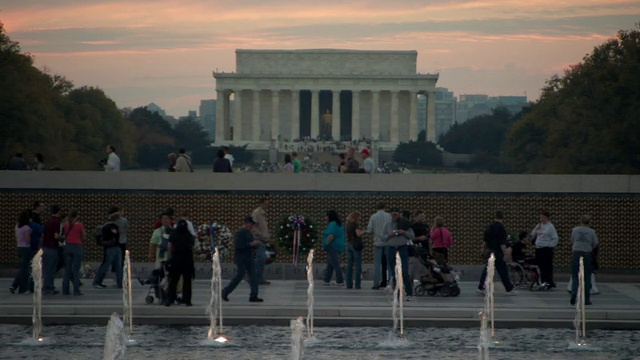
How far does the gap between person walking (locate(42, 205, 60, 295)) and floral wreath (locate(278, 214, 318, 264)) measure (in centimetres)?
614

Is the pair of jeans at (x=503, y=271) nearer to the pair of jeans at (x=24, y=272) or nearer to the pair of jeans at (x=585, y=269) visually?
the pair of jeans at (x=585, y=269)

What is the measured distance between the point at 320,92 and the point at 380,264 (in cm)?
9659

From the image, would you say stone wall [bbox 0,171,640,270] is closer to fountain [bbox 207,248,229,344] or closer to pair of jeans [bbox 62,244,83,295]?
pair of jeans [bbox 62,244,83,295]

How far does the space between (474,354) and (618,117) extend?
3770 centimetres

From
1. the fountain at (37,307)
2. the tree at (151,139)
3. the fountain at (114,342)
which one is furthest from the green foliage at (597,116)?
the fountain at (114,342)

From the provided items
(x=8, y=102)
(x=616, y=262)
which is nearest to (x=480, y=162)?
(x=8, y=102)

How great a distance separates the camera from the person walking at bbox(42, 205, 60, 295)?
2408cm

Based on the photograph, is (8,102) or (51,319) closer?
(51,319)

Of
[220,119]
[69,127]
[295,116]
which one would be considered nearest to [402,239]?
[69,127]

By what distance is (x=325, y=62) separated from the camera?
114 meters

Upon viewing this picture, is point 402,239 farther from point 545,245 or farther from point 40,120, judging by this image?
point 40,120

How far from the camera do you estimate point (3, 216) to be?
3017cm

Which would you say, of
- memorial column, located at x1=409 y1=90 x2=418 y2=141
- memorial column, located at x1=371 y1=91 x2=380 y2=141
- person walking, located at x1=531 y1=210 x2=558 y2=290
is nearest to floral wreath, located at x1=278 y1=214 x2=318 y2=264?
person walking, located at x1=531 y1=210 x2=558 y2=290

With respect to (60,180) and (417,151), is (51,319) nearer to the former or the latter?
(60,180)
